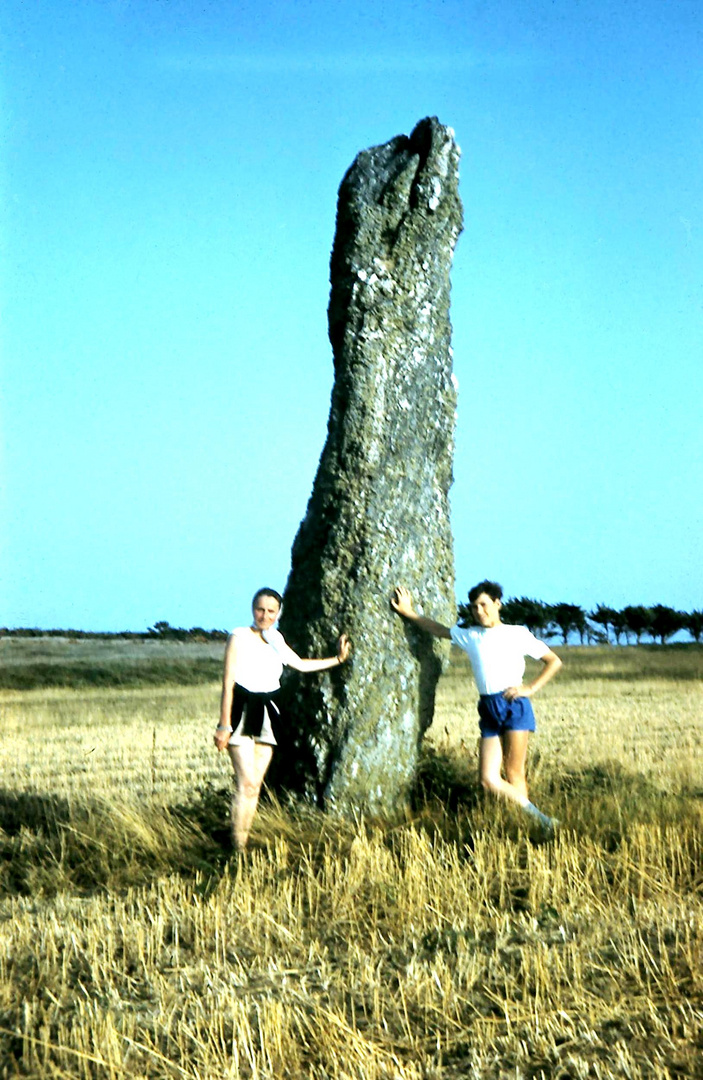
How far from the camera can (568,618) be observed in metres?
63.9

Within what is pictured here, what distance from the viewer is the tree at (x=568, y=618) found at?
63500 millimetres

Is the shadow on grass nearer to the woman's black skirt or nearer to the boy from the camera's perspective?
the woman's black skirt

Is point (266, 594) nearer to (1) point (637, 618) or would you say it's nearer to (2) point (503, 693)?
(2) point (503, 693)

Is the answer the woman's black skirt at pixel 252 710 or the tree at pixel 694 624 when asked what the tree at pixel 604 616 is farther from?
the woman's black skirt at pixel 252 710

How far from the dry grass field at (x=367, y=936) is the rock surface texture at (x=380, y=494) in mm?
588

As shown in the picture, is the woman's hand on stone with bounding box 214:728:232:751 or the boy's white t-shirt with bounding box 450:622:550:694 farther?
the boy's white t-shirt with bounding box 450:622:550:694

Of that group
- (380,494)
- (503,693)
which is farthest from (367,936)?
(380,494)

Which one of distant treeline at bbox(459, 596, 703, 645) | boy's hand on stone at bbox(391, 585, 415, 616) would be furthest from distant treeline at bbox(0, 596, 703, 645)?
boy's hand on stone at bbox(391, 585, 415, 616)

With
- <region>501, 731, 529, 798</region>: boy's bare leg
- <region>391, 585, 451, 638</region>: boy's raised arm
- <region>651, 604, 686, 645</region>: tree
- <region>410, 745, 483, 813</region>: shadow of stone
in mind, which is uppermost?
<region>651, 604, 686, 645</region>: tree

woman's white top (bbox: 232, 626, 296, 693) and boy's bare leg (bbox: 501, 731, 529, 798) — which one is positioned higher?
woman's white top (bbox: 232, 626, 296, 693)

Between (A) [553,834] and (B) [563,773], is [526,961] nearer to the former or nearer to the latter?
(A) [553,834]

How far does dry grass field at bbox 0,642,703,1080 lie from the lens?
17.9 ft

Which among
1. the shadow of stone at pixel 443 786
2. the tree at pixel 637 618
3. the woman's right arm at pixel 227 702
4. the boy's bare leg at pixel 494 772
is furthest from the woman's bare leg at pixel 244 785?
the tree at pixel 637 618

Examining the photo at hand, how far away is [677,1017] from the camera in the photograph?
5.69 metres
